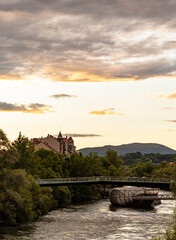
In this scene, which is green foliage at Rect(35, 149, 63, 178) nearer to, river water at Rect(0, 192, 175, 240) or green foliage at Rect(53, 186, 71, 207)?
green foliage at Rect(53, 186, 71, 207)

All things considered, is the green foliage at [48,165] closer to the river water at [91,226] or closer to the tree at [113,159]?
the river water at [91,226]

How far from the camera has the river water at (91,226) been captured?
178ft

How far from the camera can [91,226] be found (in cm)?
6253

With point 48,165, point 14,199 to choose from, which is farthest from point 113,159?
point 14,199

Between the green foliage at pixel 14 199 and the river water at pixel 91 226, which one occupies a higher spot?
the green foliage at pixel 14 199

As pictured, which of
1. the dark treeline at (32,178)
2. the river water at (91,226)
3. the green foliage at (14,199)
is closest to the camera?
the river water at (91,226)

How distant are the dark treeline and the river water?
8.95 feet

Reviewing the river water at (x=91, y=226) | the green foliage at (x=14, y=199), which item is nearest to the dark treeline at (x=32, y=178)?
the green foliage at (x=14, y=199)

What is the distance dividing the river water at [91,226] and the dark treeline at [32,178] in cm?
273

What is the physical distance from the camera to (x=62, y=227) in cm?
6131

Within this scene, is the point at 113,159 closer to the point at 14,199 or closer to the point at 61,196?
the point at 61,196

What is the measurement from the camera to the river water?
54131 millimetres

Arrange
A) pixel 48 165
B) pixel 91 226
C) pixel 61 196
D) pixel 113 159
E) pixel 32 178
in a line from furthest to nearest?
1. pixel 113 159
2. pixel 48 165
3. pixel 61 196
4. pixel 32 178
5. pixel 91 226

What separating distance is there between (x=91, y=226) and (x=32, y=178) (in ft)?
54.6
